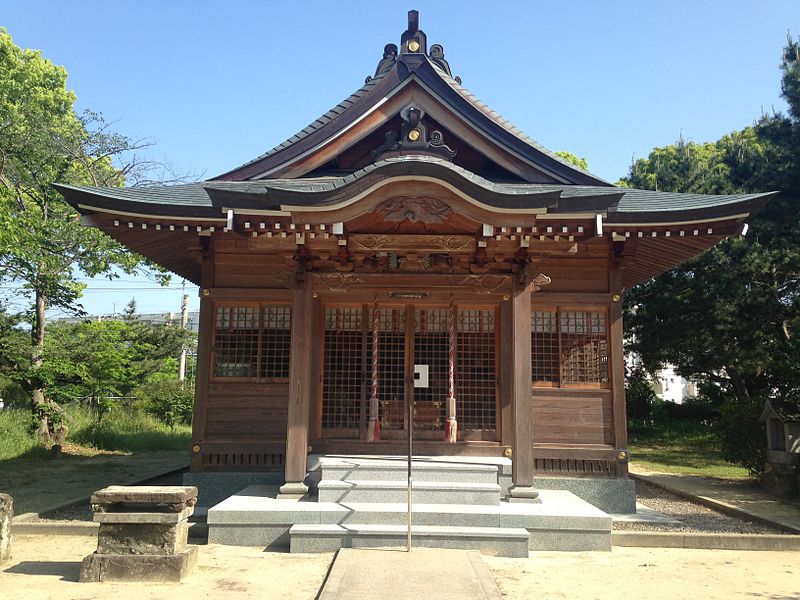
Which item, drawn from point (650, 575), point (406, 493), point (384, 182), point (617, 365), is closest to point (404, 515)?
point (406, 493)

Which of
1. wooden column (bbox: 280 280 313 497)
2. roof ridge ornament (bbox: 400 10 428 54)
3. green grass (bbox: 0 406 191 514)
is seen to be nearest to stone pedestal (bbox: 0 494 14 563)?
green grass (bbox: 0 406 191 514)

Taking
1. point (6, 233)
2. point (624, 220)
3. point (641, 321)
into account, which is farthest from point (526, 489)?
point (641, 321)

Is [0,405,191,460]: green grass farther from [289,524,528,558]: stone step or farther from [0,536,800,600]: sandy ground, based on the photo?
[289,524,528,558]: stone step

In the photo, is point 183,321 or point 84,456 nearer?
point 84,456

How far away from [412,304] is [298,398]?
2430 millimetres

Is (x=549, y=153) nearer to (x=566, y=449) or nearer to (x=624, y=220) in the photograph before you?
(x=624, y=220)

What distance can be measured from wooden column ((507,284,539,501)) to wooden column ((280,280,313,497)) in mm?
2849

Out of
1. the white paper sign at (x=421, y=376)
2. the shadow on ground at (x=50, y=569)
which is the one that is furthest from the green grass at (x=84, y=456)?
the white paper sign at (x=421, y=376)

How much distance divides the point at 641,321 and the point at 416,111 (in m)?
16.5

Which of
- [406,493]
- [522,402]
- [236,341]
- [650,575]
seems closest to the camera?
[650,575]

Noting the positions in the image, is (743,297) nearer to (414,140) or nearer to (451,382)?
(451,382)

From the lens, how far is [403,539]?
691 centimetres

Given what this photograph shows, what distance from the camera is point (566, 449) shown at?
9.45m

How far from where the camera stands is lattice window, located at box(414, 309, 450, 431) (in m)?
9.66
